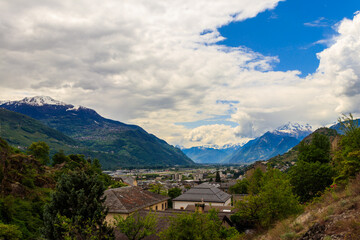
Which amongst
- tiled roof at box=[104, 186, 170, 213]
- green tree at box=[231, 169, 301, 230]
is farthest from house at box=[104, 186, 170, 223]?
green tree at box=[231, 169, 301, 230]

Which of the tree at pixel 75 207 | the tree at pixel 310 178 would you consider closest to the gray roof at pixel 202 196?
the tree at pixel 310 178

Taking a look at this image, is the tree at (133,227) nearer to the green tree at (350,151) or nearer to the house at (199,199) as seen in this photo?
the green tree at (350,151)

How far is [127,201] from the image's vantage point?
142 feet

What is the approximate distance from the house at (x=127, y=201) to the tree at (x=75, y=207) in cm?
793

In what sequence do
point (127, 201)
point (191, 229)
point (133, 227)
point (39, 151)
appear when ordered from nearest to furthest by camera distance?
point (191, 229) → point (133, 227) → point (127, 201) → point (39, 151)

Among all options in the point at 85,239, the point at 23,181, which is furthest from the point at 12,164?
the point at 85,239

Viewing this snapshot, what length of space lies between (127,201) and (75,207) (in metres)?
16.0

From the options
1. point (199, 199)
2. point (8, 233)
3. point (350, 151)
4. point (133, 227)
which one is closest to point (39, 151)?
point (199, 199)

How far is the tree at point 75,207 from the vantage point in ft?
88.9

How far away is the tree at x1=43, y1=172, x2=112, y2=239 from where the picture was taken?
27.1 meters

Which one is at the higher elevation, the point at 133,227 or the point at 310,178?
the point at 310,178

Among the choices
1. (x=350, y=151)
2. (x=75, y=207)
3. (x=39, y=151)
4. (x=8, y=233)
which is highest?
(x=39, y=151)

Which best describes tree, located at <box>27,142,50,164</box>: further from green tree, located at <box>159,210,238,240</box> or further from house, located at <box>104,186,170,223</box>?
green tree, located at <box>159,210,238,240</box>

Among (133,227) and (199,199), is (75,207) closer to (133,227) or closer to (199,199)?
(133,227)
